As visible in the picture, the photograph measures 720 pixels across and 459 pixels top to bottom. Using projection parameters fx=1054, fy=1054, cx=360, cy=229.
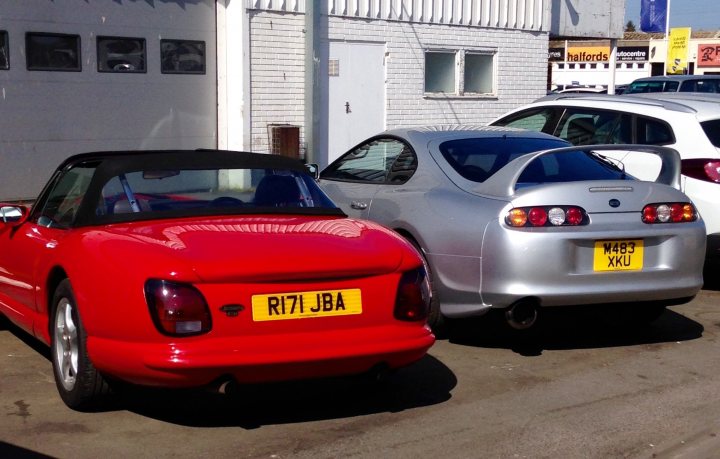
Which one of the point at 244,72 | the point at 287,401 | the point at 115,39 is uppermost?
the point at 115,39

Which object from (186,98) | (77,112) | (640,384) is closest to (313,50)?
(186,98)

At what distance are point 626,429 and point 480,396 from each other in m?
0.85

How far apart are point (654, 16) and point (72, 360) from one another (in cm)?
3027

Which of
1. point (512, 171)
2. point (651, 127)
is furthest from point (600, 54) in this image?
point (512, 171)

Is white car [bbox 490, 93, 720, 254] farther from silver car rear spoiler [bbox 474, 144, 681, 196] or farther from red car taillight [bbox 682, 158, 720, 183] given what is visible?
silver car rear spoiler [bbox 474, 144, 681, 196]

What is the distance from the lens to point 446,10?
16.9 metres

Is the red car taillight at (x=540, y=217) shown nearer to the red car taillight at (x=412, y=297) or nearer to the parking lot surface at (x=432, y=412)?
the parking lot surface at (x=432, y=412)

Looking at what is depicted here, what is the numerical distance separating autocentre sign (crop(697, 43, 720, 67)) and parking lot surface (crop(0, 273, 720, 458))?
6489 centimetres

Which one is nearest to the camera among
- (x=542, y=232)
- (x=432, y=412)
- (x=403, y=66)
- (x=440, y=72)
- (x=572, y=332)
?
(x=432, y=412)

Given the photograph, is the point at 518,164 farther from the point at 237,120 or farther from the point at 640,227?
the point at 237,120

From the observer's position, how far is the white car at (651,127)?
849 cm

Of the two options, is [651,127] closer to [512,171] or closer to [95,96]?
[512,171]

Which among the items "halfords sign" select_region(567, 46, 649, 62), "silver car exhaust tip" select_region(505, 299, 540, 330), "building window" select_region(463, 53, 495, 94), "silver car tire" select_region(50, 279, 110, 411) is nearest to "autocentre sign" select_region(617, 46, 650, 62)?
"halfords sign" select_region(567, 46, 649, 62)

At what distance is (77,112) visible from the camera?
41.5ft
